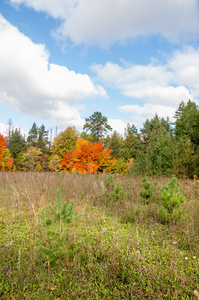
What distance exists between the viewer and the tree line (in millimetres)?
11516

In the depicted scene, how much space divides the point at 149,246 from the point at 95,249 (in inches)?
33.2

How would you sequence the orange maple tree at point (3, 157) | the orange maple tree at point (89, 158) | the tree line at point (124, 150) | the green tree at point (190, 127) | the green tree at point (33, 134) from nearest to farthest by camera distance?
1. the tree line at point (124, 150)
2. the green tree at point (190, 127)
3. the orange maple tree at point (89, 158)
4. the orange maple tree at point (3, 157)
5. the green tree at point (33, 134)

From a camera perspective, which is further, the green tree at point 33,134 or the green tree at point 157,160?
the green tree at point 33,134

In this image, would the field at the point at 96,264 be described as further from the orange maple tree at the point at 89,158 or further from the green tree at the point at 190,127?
the orange maple tree at the point at 89,158

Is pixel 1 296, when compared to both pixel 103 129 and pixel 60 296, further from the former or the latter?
pixel 103 129

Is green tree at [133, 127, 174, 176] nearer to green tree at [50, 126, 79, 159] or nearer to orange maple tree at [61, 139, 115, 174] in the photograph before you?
orange maple tree at [61, 139, 115, 174]

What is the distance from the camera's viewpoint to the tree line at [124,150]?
11516mm

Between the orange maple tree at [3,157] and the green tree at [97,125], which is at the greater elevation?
the green tree at [97,125]

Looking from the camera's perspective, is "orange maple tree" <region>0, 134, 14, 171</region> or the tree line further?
"orange maple tree" <region>0, 134, 14, 171</region>

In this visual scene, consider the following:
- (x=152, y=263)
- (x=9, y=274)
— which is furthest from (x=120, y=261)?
(x=9, y=274)

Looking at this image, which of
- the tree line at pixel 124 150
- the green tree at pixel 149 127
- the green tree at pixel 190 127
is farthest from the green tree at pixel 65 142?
the green tree at pixel 190 127

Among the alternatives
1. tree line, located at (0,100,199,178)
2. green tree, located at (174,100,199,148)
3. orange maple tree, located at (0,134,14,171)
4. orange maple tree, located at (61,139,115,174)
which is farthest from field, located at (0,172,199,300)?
orange maple tree, located at (0,134,14,171)

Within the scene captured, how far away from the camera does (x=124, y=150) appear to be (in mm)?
31281

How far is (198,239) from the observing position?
256 centimetres
